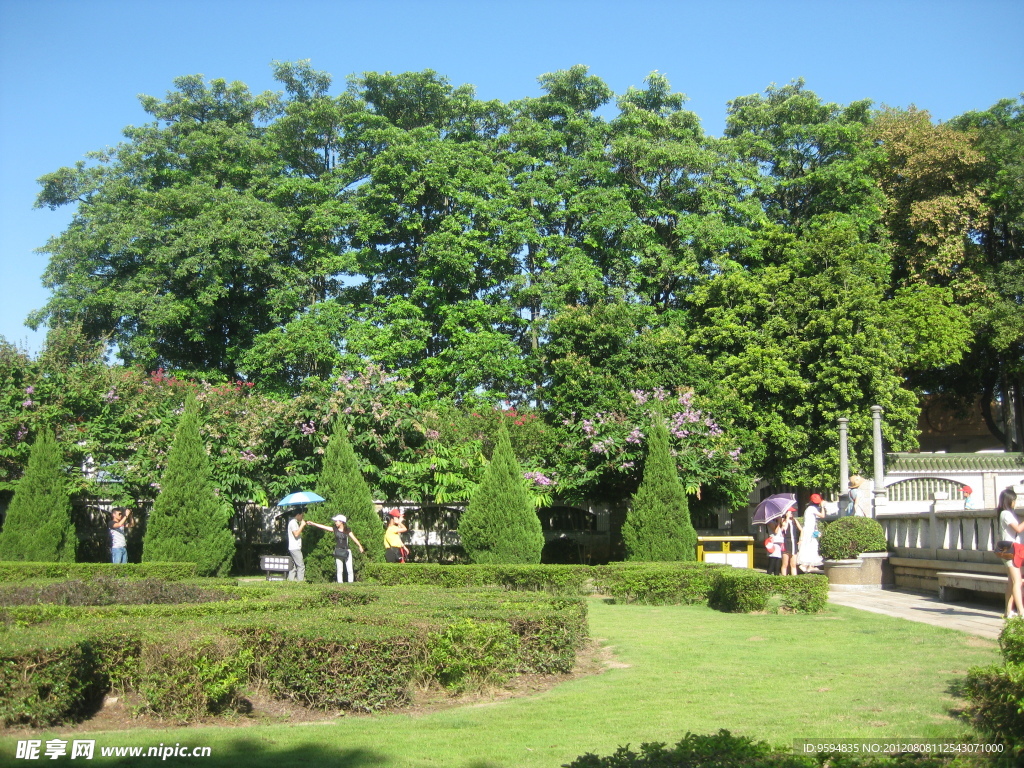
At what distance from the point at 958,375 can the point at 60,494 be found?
31.8m

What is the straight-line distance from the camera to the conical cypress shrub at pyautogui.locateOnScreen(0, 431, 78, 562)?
21.4 m

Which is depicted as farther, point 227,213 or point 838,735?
point 227,213

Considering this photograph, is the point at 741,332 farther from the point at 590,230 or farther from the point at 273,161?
the point at 273,161

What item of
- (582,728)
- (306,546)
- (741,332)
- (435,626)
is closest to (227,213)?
(306,546)

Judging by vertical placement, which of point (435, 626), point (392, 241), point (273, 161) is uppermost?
point (273, 161)

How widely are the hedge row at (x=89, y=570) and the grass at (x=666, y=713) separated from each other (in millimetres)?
10787

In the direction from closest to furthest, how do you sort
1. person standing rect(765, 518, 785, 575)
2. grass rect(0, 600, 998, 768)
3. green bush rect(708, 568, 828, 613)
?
grass rect(0, 600, 998, 768), green bush rect(708, 568, 828, 613), person standing rect(765, 518, 785, 575)

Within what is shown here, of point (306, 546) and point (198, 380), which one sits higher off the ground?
point (198, 380)

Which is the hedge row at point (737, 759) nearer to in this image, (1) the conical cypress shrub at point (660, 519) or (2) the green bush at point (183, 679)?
(2) the green bush at point (183, 679)

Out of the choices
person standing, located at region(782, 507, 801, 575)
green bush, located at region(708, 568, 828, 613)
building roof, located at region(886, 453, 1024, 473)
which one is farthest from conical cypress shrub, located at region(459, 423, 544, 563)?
building roof, located at region(886, 453, 1024, 473)

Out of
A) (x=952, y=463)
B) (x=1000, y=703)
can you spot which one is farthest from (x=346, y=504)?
(x=952, y=463)

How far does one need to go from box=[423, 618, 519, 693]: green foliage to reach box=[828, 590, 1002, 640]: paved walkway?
5622mm

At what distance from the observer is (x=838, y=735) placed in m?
6.18

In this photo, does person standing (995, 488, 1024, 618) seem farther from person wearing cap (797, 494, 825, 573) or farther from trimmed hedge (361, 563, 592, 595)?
trimmed hedge (361, 563, 592, 595)
